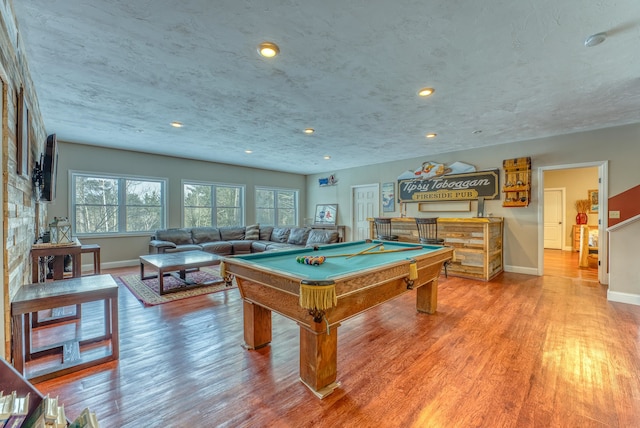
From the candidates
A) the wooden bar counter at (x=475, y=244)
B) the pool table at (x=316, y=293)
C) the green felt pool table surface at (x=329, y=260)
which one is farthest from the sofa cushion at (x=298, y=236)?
the pool table at (x=316, y=293)

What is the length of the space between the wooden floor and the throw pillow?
3.90 m

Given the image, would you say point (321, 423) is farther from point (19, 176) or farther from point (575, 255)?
point (575, 255)

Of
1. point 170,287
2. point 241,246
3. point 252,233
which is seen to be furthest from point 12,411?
point 252,233

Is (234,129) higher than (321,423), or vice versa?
(234,129)

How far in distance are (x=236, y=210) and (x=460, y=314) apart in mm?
6251

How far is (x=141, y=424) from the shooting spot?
1505 mm

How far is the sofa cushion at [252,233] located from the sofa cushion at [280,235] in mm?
387

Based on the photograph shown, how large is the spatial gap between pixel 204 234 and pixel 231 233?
711 mm

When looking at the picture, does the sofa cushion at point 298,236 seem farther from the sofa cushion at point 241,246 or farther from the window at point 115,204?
the window at point 115,204

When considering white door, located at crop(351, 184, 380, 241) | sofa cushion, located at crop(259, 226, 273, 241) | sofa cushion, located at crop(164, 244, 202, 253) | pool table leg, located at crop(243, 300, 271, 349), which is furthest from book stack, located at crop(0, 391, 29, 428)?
white door, located at crop(351, 184, 380, 241)

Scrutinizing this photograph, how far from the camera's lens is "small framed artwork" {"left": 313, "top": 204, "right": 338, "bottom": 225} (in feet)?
27.3

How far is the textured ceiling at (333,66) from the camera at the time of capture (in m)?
1.84

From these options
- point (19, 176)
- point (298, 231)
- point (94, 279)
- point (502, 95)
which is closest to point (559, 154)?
point (502, 95)

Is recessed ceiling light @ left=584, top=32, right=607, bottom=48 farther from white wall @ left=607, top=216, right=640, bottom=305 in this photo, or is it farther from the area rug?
the area rug
